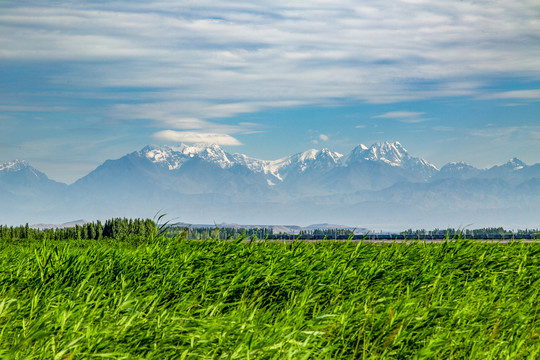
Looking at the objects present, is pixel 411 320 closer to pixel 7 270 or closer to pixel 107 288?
pixel 107 288

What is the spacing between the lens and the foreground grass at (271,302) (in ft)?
29.0

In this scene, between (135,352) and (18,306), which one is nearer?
(135,352)

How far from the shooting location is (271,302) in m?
12.8

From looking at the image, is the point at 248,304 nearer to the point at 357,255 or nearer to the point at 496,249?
the point at 357,255

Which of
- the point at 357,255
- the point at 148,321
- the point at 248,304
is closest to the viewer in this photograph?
the point at 148,321

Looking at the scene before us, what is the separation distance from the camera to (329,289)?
1302 cm

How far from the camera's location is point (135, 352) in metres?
8.84

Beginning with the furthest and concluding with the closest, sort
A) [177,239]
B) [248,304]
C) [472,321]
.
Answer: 1. [177,239]
2. [248,304]
3. [472,321]

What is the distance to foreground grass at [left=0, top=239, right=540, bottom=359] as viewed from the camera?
8836 mm

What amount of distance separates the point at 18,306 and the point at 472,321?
29.3 ft

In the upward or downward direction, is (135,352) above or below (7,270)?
below

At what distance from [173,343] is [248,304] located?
138 inches

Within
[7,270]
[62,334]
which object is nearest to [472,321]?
[62,334]

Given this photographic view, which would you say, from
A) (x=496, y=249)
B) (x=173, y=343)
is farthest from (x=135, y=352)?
(x=496, y=249)
